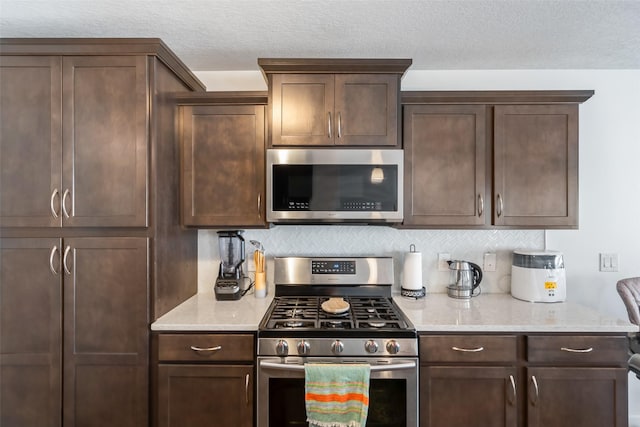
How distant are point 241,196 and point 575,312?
2009 millimetres

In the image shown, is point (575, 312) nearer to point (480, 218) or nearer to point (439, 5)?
point (480, 218)

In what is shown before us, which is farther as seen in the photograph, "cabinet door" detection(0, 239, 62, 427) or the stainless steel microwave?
the stainless steel microwave

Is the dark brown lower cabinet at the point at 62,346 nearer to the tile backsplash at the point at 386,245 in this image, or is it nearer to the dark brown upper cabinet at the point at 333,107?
the tile backsplash at the point at 386,245

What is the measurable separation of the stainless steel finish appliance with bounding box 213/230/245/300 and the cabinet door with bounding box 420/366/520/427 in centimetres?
118

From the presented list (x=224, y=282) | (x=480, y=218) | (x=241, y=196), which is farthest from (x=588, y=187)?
(x=224, y=282)

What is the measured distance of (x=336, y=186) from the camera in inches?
73.7

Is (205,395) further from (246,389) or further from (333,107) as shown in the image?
(333,107)

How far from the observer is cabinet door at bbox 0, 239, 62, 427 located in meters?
1.62

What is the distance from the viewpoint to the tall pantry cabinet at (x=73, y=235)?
1616 millimetres

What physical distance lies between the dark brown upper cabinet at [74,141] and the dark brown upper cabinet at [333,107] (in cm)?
71

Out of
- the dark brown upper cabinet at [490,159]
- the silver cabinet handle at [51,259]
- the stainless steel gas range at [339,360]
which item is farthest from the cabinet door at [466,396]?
the silver cabinet handle at [51,259]

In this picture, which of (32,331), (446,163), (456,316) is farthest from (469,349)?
(32,331)

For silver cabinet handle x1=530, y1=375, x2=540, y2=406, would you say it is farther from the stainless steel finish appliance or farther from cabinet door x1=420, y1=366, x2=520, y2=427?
the stainless steel finish appliance

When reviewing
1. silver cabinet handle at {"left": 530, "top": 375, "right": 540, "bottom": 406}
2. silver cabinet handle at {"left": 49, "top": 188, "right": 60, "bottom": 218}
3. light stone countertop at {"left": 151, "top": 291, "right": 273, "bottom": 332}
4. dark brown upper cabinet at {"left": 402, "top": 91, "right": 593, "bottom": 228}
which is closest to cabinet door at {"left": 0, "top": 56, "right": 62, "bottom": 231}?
silver cabinet handle at {"left": 49, "top": 188, "right": 60, "bottom": 218}
